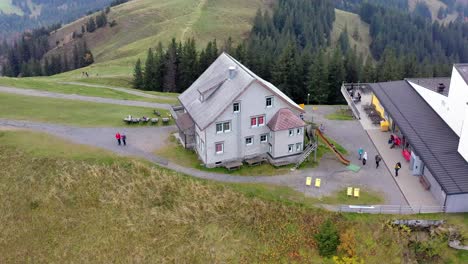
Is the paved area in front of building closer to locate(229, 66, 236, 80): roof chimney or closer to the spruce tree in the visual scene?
locate(229, 66, 236, 80): roof chimney

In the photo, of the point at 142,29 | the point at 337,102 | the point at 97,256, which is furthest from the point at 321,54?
the point at 142,29

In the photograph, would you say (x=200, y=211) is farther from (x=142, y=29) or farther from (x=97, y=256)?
(x=142, y=29)

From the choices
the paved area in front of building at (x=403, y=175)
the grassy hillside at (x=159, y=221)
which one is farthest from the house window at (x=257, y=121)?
the paved area in front of building at (x=403, y=175)

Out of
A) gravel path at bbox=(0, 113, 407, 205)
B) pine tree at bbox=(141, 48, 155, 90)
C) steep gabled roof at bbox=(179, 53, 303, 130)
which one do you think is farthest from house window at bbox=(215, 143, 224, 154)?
pine tree at bbox=(141, 48, 155, 90)

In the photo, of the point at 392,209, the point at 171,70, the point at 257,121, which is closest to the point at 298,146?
the point at 257,121

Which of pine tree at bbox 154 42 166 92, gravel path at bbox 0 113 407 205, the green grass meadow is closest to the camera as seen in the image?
gravel path at bbox 0 113 407 205

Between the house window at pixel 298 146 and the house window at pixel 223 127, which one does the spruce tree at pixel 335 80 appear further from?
the house window at pixel 223 127

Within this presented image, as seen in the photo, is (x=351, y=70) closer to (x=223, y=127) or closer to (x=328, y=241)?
(x=223, y=127)
